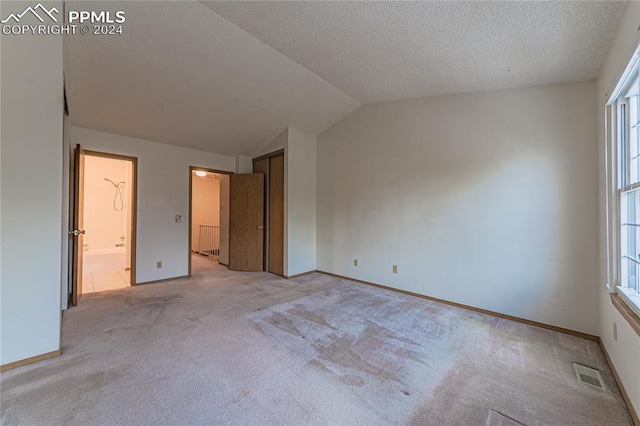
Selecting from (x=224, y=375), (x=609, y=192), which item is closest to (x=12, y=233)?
(x=224, y=375)

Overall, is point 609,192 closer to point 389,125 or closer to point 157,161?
point 389,125

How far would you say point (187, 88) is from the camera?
3.31 meters

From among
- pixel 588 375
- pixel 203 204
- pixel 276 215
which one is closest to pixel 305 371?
pixel 588 375

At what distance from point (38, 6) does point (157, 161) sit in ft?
8.76

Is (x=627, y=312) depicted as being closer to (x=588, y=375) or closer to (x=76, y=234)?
(x=588, y=375)

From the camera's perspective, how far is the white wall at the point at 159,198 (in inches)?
163

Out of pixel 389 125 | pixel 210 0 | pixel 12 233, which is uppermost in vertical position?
pixel 210 0

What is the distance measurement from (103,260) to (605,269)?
764cm

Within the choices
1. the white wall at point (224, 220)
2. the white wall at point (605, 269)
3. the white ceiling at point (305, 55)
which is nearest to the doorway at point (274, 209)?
the white wall at point (224, 220)

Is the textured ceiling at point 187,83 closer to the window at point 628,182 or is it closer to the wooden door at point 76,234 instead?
the wooden door at point 76,234

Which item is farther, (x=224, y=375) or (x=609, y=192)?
(x=609, y=192)

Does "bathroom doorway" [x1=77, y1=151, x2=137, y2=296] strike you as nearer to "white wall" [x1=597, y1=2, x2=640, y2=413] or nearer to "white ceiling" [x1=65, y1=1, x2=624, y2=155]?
"white ceiling" [x1=65, y1=1, x2=624, y2=155]

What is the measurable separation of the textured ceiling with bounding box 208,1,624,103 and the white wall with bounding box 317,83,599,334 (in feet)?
1.40

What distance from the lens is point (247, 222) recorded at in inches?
206
